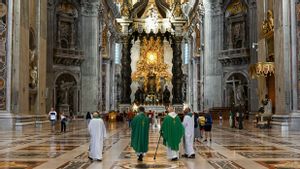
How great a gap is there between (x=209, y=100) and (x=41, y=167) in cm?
3448

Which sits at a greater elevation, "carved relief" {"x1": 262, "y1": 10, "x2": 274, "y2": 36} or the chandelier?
"carved relief" {"x1": 262, "y1": 10, "x2": 274, "y2": 36}

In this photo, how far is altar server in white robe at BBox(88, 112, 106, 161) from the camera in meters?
10.5

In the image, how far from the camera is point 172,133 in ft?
35.2

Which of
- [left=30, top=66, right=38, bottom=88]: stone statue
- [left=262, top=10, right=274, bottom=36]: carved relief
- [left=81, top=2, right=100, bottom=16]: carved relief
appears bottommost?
[left=30, top=66, right=38, bottom=88]: stone statue

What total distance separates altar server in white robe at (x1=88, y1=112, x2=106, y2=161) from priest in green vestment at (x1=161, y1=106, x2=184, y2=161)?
1431mm

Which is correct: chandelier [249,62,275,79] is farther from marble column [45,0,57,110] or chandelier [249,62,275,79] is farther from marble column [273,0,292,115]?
marble column [45,0,57,110]

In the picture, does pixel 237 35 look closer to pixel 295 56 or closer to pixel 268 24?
pixel 268 24

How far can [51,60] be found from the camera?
1479 inches

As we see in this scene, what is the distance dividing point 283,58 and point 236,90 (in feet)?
59.0

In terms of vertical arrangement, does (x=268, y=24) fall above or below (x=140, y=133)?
above

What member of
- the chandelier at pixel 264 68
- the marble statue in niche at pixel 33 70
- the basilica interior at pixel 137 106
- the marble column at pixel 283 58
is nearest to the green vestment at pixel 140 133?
the basilica interior at pixel 137 106

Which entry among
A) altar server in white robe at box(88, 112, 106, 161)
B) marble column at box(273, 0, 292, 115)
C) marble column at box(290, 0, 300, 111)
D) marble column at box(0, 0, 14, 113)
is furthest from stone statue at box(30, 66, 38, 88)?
altar server in white robe at box(88, 112, 106, 161)

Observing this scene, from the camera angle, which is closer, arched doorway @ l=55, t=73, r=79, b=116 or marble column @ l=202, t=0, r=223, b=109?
arched doorway @ l=55, t=73, r=79, b=116

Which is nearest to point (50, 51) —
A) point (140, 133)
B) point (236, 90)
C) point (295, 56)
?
point (236, 90)
